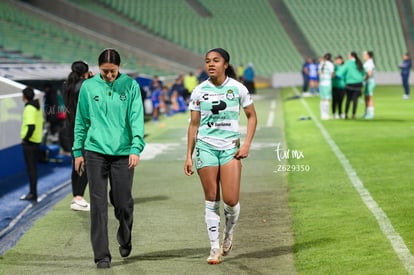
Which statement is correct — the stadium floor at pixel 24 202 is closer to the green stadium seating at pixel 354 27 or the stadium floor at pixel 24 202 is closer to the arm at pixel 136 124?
the arm at pixel 136 124

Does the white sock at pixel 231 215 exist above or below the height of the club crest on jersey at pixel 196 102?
below

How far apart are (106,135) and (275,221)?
3429mm

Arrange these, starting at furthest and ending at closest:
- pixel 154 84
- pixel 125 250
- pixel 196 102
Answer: pixel 154 84, pixel 125 250, pixel 196 102

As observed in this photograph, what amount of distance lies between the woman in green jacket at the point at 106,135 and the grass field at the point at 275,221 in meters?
0.46

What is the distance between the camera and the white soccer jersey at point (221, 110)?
28.9 feet

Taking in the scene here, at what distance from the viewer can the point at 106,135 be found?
8.82 meters

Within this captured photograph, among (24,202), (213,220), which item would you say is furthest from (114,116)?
(24,202)

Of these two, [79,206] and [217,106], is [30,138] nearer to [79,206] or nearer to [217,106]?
[79,206]

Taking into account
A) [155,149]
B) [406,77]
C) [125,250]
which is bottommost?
[155,149]

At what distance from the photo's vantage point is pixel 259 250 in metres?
9.70

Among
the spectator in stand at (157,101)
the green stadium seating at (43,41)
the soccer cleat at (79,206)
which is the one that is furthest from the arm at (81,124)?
the green stadium seating at (43,41)

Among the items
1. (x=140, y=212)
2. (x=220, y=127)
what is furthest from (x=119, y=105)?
(x=140, y=212)

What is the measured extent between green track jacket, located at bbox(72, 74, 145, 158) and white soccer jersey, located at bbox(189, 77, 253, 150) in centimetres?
57

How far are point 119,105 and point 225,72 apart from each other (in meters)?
0.99
